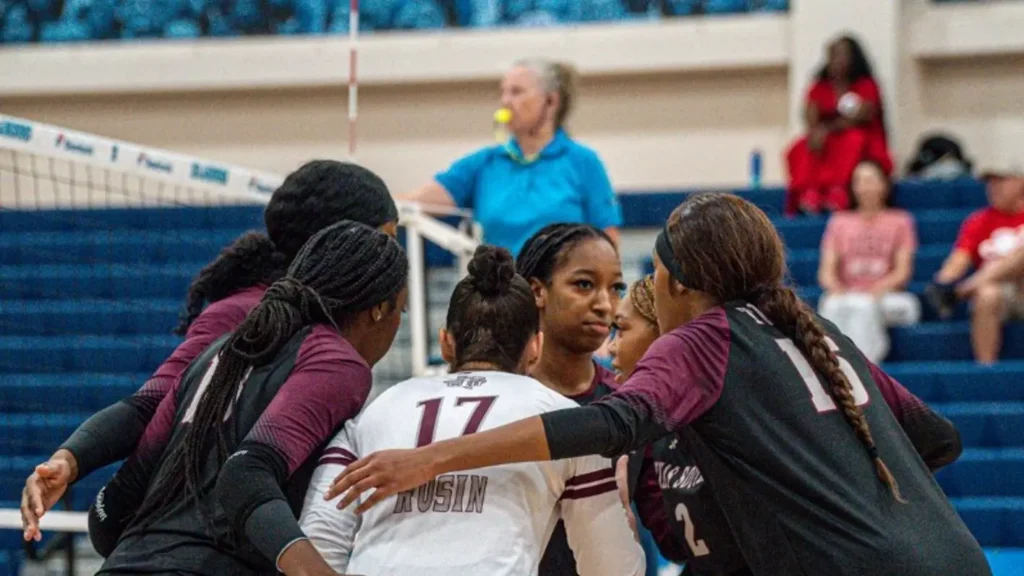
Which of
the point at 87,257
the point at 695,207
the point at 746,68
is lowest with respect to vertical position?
the point at 87,257

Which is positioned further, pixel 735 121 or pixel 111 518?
pixel 735 121

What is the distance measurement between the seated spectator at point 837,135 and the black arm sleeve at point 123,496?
26.1ft

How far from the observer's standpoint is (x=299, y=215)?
351cm

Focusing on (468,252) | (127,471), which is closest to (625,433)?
(127,471)

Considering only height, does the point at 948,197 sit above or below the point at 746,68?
below

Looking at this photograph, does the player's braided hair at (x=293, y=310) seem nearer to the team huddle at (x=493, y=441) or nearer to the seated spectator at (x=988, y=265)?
the team huddle at (x=493, y=441)

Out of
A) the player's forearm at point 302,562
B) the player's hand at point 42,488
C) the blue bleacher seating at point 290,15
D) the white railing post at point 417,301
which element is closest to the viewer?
the player's forearm at point 302,562

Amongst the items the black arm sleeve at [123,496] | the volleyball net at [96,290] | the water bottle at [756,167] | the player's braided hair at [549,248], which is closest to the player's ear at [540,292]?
the player's braided hair at [549,248]

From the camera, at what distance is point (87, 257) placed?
1129cm

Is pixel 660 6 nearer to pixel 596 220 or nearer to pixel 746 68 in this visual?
pixel 746 68

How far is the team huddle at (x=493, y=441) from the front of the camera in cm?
282

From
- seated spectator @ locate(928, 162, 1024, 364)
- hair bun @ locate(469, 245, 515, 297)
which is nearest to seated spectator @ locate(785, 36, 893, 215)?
seated spectator @ locate(928, 162, 1024, 364)

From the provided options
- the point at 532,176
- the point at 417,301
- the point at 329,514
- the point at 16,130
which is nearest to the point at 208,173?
the point at 16,130

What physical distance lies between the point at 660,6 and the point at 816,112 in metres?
1.98
